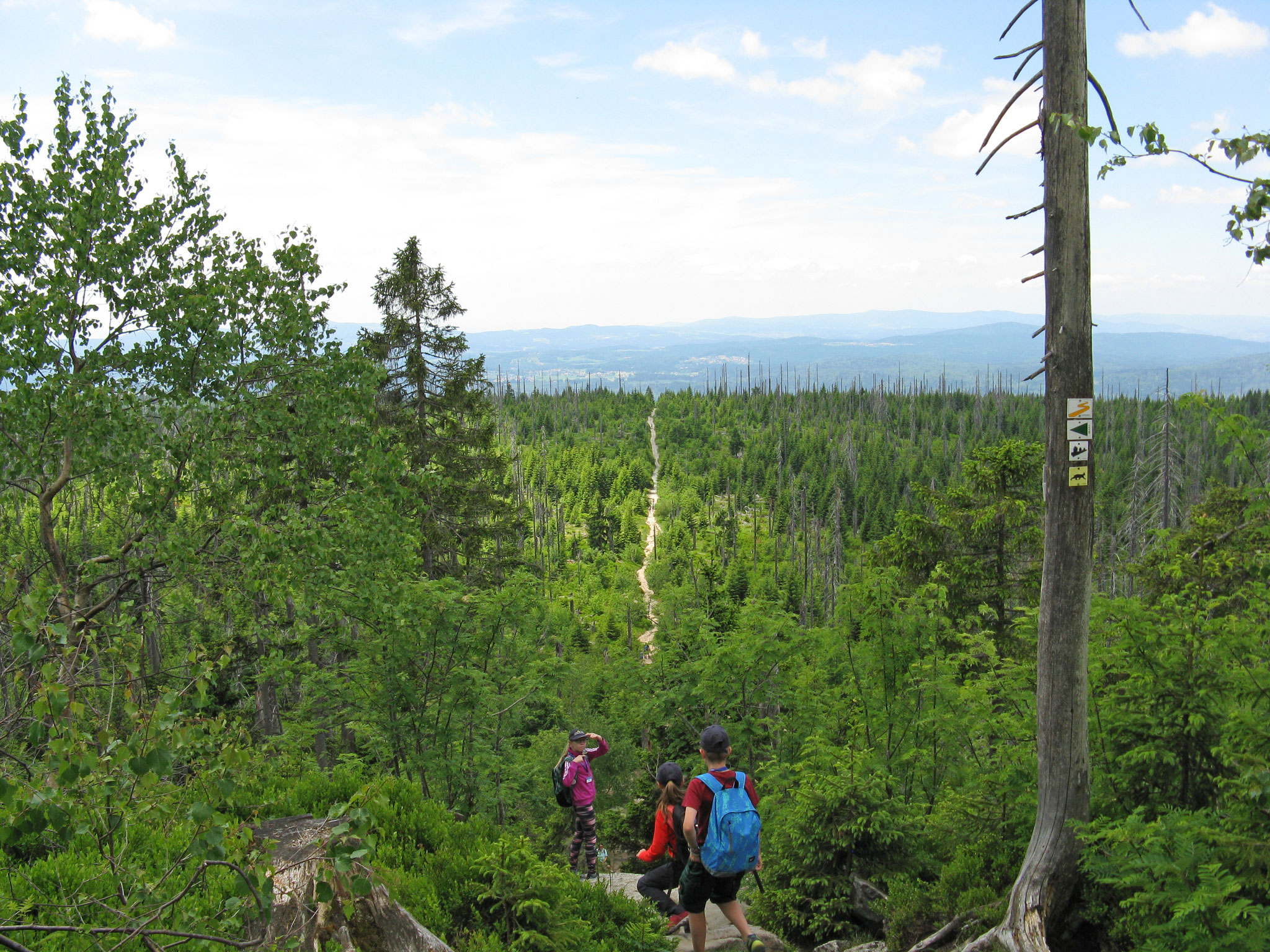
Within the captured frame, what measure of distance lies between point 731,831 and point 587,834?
3.47 m

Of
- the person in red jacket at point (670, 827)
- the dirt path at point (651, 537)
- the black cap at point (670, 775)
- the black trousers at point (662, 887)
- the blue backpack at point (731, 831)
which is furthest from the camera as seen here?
the dirt path at point (651, 537)

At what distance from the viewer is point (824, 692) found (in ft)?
36.6

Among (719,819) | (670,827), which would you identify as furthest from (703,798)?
(670,827)

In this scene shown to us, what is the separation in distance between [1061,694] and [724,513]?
79388 millimetres

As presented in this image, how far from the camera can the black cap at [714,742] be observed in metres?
5.09

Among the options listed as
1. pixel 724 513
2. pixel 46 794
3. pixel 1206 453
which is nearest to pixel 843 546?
pixel 724 513

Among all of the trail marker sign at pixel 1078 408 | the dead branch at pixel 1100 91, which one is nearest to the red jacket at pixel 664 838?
the trail marker sign at pixel 1078 408

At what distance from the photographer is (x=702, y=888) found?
5.34 m

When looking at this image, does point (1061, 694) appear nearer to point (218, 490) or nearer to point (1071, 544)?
point (1071, 544)

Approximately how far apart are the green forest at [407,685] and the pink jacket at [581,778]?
0.63 meters

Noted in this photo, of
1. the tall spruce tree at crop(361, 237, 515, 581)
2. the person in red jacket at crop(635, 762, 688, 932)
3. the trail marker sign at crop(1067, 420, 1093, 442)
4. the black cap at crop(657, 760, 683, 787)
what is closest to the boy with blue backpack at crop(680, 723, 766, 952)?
the person in red jacket at crop(635, 762, 688, 932)

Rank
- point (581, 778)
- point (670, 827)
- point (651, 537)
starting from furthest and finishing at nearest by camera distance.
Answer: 1. point (651, 537)
2. point (581, 778)
3. point (670, 827)

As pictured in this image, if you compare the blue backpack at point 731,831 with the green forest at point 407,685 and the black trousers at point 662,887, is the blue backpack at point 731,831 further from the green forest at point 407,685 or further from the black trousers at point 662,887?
the black trousers at point 662,887

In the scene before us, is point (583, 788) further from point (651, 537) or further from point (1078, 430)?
point (651, 537)
